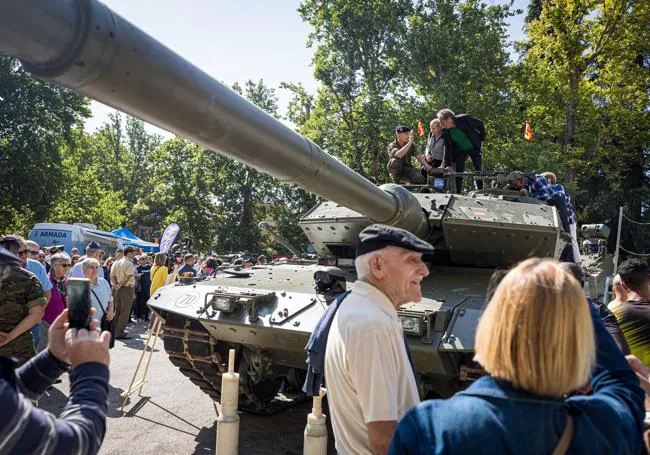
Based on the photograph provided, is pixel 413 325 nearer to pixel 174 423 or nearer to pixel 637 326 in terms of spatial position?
pixel 637 326

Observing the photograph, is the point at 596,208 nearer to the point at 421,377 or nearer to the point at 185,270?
the point at 185,270

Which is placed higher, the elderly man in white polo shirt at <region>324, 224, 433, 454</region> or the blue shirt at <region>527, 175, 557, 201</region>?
the blue shirt at <region>527, 175, 557, 201</region>

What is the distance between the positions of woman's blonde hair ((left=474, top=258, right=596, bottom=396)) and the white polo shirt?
0.59 metres

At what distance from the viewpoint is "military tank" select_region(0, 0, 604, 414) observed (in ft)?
6.01

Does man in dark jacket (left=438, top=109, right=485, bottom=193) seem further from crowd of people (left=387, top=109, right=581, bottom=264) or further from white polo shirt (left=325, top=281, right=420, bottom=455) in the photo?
white polo shirt (left=325, top=281, right=420, bottom=455)

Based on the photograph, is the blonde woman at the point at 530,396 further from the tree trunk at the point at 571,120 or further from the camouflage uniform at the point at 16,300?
the tree trunk at the point at 571,120

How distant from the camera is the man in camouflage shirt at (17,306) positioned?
489 cm

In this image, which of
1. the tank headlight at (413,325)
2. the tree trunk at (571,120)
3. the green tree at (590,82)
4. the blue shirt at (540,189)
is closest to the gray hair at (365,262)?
the tank headlight at (413,325)

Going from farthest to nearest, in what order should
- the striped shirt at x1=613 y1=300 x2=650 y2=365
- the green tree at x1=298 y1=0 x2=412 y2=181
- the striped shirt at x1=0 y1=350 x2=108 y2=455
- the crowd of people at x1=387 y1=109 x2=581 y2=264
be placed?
1. the green tree at x1=298 y1=0 x2=412 y2=181
2. the crowd of people at x1=387 y1=109 x2=581 y2=264
3. the striped shirt at x1=613 y1=300 x2=650 y2=365
4. the striped shirt at x1=0 y1=350 x2=108 y2=455

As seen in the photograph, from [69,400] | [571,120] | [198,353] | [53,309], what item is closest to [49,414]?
[69,400]

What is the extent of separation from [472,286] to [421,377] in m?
1.20

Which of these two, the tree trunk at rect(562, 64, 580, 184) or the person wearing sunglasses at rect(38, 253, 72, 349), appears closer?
the person wearing sunglasses at rect(38, 253, 72, 349)

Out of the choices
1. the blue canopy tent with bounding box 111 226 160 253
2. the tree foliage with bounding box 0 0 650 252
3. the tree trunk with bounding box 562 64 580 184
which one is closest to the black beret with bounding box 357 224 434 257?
the tree foliage with bounding box 0 0 650 252

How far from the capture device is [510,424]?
5.18 ft
